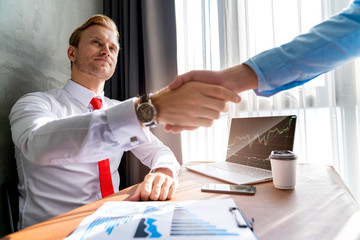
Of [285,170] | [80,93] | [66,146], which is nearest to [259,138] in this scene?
[285,170]

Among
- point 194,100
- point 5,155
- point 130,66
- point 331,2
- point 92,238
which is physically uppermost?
point 331,2

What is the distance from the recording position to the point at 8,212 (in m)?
0.89

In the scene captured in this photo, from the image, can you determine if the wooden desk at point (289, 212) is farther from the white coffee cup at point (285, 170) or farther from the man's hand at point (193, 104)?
the man's hand at point (193, 104)

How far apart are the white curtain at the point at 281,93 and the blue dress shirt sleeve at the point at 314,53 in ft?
2.62

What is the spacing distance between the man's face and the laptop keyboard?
0.87 meters

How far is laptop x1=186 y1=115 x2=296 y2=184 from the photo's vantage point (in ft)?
2.96

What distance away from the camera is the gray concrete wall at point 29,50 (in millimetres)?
1014

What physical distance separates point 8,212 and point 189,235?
0.88 m

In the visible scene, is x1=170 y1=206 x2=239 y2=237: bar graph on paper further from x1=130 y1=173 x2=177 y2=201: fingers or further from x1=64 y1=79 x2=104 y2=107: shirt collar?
x1=64 y1=79 x2=104 y2=107: shirt collar

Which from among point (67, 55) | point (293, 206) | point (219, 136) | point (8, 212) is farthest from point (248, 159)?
point (67, 55)

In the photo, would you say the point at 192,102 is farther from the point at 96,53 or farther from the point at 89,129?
the point at 96,53

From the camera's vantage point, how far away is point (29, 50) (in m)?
1.15

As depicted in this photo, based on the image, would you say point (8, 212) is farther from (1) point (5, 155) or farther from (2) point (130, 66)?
(2) point (130, 66)

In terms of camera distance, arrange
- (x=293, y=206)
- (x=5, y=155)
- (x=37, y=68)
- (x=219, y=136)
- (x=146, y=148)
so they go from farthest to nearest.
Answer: (x=219, y=136) → (x=146, y=148) → (x=37, y=68) → (x=5, y=155) → (x=293, y=206)
